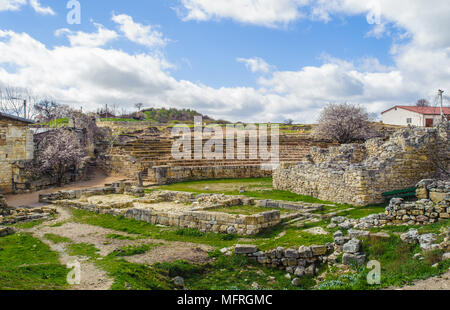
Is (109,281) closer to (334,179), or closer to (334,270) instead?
(334,270)

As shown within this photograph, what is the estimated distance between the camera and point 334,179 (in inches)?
560

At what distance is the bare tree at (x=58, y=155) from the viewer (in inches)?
917

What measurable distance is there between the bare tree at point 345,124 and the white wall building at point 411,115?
15139 millimetres

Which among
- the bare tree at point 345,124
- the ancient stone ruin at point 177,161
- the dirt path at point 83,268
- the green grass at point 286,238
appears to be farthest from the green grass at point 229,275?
the bare tree at point 345,124

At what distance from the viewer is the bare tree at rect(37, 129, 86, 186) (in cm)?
2328

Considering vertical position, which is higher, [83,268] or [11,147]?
[11,147]

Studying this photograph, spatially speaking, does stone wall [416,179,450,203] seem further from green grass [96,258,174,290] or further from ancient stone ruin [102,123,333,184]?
ancient stone ruin [102,123,333,184]

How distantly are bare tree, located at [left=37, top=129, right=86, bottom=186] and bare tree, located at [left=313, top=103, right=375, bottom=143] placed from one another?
2252 cm

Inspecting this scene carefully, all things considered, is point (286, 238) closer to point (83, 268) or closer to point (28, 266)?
point (83, 268)

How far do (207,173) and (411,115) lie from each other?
127ft

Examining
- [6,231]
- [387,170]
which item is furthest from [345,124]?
[6,231]

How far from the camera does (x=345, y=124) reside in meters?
Result: 32.5
